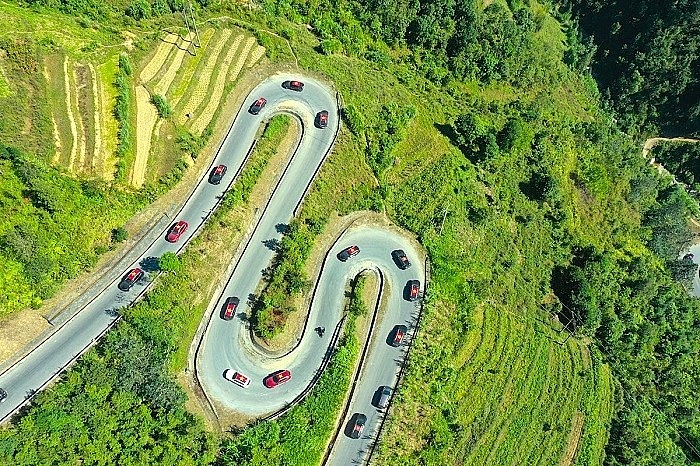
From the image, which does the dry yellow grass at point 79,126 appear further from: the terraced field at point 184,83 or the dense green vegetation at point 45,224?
the terraced field at point 184,83

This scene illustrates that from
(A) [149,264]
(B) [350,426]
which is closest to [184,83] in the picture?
(A) [149,264]

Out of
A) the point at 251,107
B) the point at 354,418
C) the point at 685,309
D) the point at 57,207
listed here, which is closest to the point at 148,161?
the point at 57,207

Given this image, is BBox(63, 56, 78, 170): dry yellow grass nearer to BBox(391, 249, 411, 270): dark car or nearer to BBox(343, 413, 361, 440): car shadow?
BBox(391, 249, 411, 270): dark car

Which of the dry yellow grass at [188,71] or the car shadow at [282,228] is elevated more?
the dry yellow grass at [188,71]

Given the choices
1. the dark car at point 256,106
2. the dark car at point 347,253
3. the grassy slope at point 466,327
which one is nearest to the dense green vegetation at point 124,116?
the dark car at point 256,106

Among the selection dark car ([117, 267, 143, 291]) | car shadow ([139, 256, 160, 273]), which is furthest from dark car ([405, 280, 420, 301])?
dark car ([117, 267, 143, 291])

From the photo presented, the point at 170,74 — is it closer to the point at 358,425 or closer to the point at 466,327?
the point at 358,425
